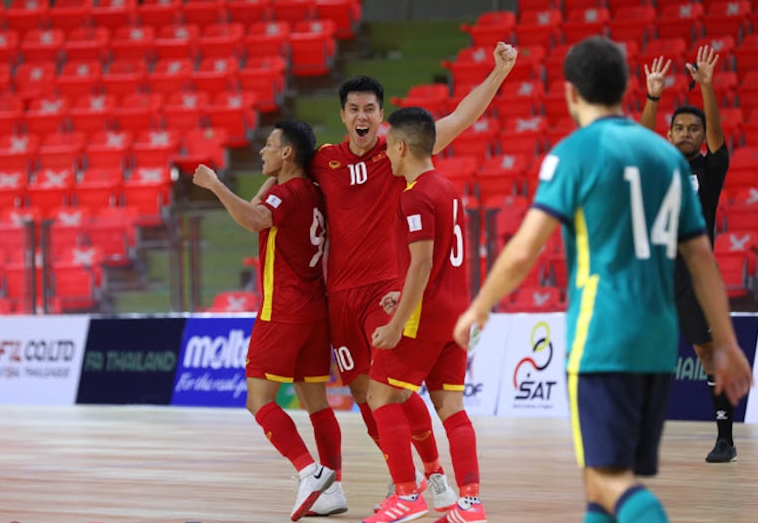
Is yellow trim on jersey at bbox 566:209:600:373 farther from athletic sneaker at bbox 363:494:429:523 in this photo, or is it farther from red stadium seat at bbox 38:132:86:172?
red stadium seat at bbox 38:132:86:172

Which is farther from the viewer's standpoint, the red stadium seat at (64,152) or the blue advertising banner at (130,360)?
the red stadium seat at (64,152)

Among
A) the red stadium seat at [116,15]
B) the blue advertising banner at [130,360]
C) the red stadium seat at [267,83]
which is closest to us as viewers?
the blue advertising banner at [130,360]

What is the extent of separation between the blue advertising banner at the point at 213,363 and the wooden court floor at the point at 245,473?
1.24 m

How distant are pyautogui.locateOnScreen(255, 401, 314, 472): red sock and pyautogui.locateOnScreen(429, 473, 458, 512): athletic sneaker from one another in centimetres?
63

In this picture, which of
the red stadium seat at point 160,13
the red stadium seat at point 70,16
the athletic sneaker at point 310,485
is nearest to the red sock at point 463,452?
the athletic sneaker at point 310,485

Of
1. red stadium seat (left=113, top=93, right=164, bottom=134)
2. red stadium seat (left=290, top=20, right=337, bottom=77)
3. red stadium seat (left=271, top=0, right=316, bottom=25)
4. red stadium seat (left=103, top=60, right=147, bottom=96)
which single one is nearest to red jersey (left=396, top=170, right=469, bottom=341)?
red stadium seat (left=113, top=93, right=164, bottom=134)

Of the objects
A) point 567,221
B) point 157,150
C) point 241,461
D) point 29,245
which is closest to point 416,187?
point 567,221

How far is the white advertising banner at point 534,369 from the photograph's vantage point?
12711mm

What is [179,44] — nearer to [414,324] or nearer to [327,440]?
[327,440]

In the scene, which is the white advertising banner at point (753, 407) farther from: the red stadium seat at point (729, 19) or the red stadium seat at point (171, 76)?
the red stadium seat at point (171, 76)

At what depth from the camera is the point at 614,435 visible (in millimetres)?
3992

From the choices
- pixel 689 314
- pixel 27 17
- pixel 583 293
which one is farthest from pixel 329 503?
pixel 27 17

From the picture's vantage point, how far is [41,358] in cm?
1572

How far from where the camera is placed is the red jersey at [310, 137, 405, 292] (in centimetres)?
683
